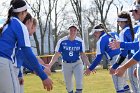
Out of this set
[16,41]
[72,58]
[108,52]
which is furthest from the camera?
[72,58]

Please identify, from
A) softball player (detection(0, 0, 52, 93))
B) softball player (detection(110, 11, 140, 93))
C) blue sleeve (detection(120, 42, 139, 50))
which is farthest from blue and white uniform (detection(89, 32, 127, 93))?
softball player (detection(0, 0, 52, 93))

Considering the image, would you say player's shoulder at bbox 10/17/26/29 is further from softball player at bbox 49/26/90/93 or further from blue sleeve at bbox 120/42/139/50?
softball player at bbox 49/26/90/93

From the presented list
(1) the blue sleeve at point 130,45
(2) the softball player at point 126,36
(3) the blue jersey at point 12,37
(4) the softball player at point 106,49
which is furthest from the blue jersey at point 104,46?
(3) the blue jersey at point 12,37

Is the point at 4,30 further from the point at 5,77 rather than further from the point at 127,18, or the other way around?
the point at 127,18

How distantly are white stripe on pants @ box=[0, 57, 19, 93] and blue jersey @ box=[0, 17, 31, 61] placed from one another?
0.36ft

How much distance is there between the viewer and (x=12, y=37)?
18.7 feet

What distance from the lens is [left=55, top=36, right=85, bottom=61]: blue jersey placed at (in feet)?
37.7

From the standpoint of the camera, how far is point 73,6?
52.6 meters

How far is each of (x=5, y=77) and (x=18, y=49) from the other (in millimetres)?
502

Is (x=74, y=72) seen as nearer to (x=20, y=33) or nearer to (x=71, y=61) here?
(x=71, y=61)

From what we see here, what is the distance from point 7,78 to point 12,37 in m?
0.61

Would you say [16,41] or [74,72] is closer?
[16,41]

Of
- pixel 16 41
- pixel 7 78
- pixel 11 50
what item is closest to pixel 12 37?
pixel 16 41

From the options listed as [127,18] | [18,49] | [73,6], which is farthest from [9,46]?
[73,6]
